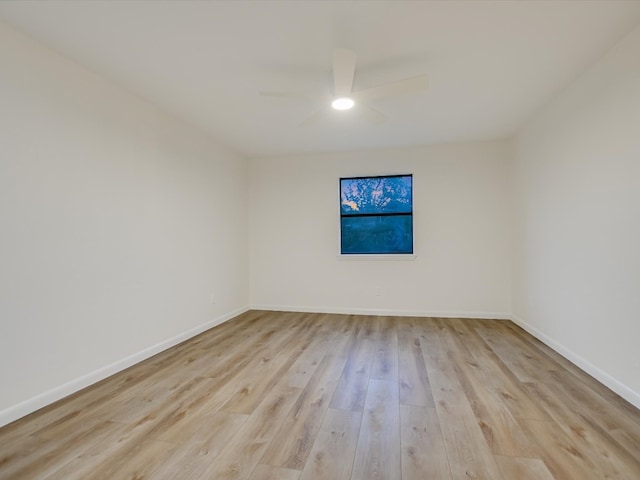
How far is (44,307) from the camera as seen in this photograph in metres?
2.09

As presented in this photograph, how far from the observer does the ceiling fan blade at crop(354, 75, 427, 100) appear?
7.00 feet

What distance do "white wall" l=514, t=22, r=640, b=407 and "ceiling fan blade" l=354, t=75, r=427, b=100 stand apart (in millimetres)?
1363

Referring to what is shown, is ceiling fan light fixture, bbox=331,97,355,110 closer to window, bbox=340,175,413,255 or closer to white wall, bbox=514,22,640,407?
white wall, bbox=514,22,640,407

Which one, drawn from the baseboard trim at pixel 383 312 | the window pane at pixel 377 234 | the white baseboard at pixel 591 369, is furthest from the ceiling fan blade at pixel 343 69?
the baseboard trim at pixel 383 312

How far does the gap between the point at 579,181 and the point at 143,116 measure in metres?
3.96

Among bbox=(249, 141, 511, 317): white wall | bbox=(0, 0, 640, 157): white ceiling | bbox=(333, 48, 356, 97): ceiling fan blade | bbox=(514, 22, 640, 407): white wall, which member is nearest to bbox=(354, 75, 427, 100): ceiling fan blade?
bbox=(333, 48, 356, 97): ceiling fan blade

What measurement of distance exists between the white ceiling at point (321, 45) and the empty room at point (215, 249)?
0.06ft

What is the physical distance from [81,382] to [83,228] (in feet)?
3.78

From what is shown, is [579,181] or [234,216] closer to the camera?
[579,181]

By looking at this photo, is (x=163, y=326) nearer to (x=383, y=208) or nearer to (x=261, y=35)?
(x=261, y=35)

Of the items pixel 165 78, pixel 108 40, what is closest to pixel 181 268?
pixel 165 78

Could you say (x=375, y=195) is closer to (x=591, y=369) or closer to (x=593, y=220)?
(x=593, y=220)

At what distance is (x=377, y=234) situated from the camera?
4.62 meters

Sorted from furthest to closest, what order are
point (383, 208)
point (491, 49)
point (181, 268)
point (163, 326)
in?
point (383, 208) → point (181, 268) → point (163, 326) → point (491, 49)
